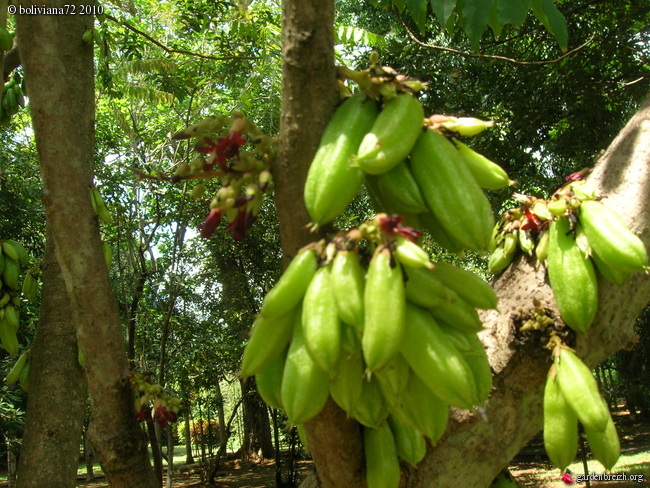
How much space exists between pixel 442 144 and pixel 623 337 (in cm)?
68

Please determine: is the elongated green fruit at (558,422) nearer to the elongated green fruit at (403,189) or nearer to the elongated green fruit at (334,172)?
the elongated green fruit at (403,189)

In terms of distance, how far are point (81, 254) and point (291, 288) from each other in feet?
2.77

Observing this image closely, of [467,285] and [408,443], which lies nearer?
[467,285]

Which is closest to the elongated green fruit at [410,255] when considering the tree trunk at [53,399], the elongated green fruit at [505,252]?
the elongated green fruit at [505,252]

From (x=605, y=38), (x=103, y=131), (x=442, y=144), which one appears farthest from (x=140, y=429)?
(x=103, y=131)

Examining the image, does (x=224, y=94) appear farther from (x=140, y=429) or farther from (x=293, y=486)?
(x=140, y=429)

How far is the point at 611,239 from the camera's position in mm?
1137

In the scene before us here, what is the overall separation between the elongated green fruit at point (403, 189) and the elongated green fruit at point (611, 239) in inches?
17.1

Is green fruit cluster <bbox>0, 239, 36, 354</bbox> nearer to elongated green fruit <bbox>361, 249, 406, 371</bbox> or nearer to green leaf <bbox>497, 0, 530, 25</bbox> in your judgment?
elongated green fruit <bbox>361, 249, 406, 371</bbox>

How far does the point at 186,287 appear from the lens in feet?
22.7

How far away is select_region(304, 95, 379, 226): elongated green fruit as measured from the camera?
2.87 feet

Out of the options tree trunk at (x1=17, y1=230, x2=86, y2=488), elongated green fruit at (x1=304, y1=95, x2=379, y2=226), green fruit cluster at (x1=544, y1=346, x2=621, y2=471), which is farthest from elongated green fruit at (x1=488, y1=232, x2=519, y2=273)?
tree trunk at (x1=17, y1=230, x2=86, y2=488)

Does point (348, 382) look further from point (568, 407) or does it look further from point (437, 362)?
point (568, 407)

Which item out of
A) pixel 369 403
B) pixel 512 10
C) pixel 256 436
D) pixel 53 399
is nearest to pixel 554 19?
pixel 512 10
